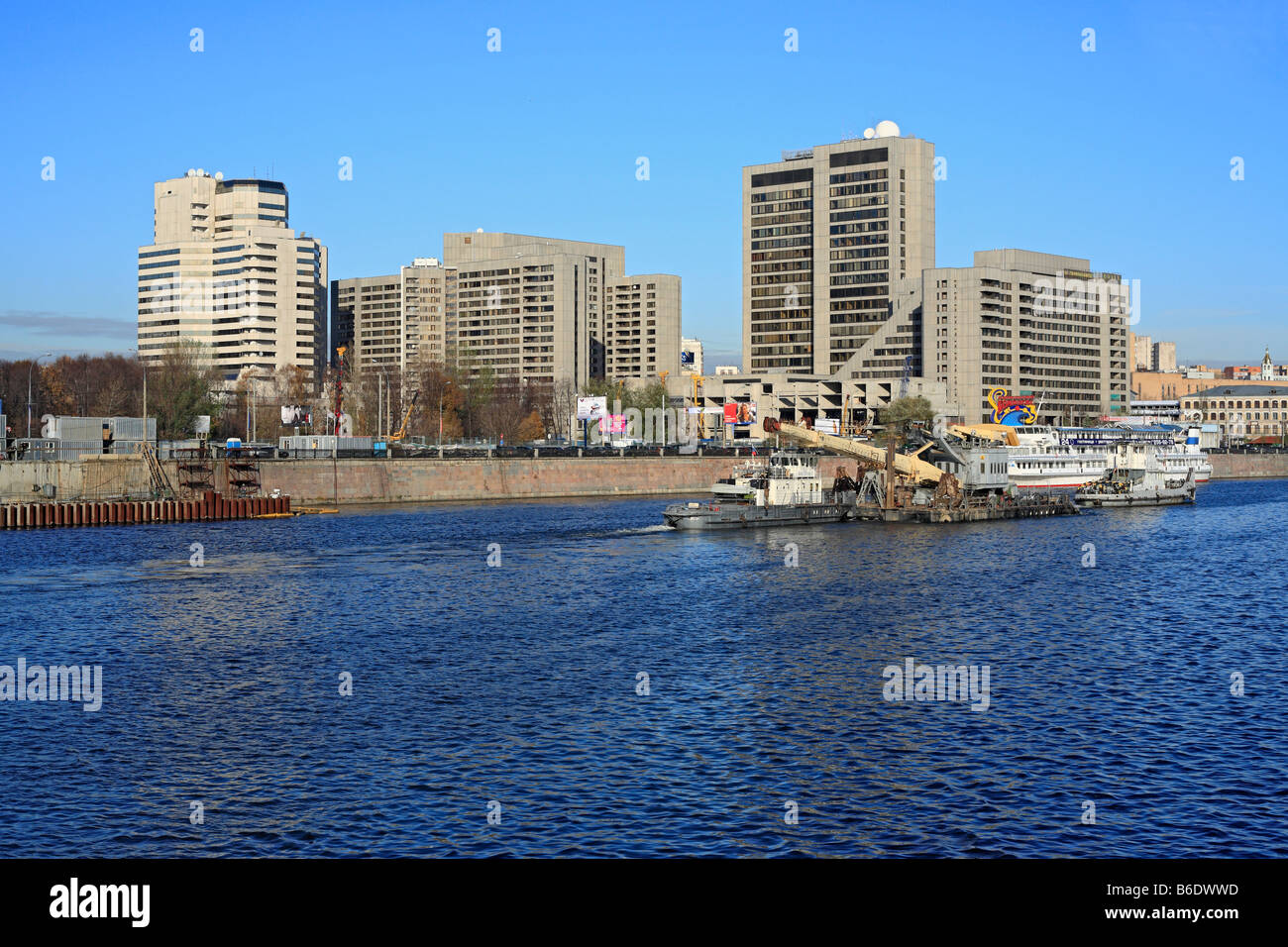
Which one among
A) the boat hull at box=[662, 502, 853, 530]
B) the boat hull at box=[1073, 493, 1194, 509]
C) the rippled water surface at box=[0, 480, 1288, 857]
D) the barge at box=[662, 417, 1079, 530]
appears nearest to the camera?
the rippled water surface at box=[0, 480, 1288, 857]

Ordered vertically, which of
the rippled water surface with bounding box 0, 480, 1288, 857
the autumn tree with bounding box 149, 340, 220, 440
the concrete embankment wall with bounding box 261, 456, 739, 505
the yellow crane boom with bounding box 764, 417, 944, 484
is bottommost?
the rippled water surface with bounding box 0, 480, 1288, 857

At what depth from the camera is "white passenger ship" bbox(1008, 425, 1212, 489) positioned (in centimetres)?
14012

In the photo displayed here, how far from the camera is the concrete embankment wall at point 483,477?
12950 cm

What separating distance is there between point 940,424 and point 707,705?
328 ft

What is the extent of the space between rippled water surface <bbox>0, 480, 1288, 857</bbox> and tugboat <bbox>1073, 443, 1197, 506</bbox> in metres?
70.2

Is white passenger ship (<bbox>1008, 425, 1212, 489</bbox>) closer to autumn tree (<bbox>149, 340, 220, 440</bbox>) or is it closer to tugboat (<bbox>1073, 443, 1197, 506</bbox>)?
tugboat (<bbox>1073, 443, 1197, 506</bbox>)

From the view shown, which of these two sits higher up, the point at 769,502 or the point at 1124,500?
the point at 769,502

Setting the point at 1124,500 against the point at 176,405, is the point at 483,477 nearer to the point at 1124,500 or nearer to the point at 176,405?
the point at 176,405

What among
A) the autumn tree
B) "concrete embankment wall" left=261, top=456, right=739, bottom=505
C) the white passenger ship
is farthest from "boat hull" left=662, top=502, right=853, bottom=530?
the autumn tree

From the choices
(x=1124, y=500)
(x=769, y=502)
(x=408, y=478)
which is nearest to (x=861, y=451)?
(x=769, y=502)

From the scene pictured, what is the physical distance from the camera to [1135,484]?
14825cm

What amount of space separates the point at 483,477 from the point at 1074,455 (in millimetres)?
71528
